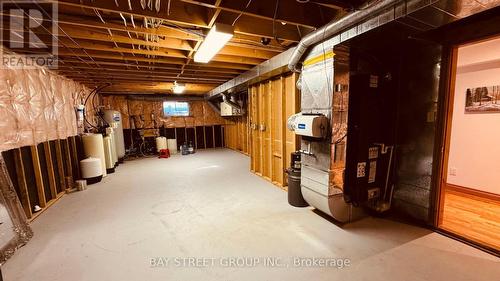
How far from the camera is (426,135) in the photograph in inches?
94.7

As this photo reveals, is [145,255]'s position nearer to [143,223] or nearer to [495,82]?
[143,223]

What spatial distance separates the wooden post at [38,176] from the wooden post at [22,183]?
0.28 meters

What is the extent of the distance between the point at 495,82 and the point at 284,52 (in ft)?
9.63

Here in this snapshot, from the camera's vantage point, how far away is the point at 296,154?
3.15 metres

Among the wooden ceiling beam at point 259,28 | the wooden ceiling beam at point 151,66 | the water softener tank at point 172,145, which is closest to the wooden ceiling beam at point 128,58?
the wooden ceiling beam at point 151,66

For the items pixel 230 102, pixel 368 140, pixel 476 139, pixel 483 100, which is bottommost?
pixel 476 139

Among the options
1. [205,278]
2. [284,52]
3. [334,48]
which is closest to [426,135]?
[334,48]

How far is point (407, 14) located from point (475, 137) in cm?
292

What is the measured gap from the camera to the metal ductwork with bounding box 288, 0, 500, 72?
4.68 ft

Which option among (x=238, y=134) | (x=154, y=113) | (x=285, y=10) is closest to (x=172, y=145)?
(x=154, y=113)

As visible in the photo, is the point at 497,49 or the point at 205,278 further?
the point at 497,49

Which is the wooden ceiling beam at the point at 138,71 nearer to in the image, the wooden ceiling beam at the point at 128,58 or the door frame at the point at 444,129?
the wooden ceiling beam at the point at 128,58

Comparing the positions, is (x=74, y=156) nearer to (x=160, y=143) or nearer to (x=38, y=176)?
(x=38, y=176)

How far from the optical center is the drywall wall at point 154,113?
25.4ft
